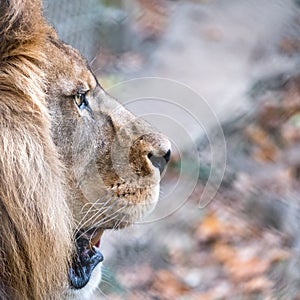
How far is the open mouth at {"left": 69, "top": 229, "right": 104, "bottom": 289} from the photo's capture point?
4.71ft

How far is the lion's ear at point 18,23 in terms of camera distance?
3.94ft

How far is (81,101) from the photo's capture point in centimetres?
136

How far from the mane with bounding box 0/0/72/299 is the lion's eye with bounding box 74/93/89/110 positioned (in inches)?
2.9

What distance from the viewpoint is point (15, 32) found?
1232 millimetres

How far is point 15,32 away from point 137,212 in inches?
15.1

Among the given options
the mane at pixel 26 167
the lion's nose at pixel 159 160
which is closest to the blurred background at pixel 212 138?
the lion's nose at pixel 159 160

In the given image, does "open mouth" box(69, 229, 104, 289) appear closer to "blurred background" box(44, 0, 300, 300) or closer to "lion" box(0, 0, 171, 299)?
"lion" box(0, 0, 171, 299)

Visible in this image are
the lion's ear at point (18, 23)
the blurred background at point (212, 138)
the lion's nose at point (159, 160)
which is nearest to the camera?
the lion's ear at point (18, 23)

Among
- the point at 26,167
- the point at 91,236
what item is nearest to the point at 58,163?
the point at 26,167

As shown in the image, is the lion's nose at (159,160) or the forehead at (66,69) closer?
the forehead at (66,69)

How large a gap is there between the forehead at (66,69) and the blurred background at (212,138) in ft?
1.56

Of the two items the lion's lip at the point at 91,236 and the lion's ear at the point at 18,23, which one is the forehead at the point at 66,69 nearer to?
the lion's ear at the point at 18,23

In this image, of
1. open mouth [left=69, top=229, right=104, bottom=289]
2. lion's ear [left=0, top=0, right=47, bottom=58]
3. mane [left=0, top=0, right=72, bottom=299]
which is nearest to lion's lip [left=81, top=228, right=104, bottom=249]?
open mouth [left=69, top=229, right=104, bottom=289]

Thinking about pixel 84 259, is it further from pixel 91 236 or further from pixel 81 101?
pixel 81 101
